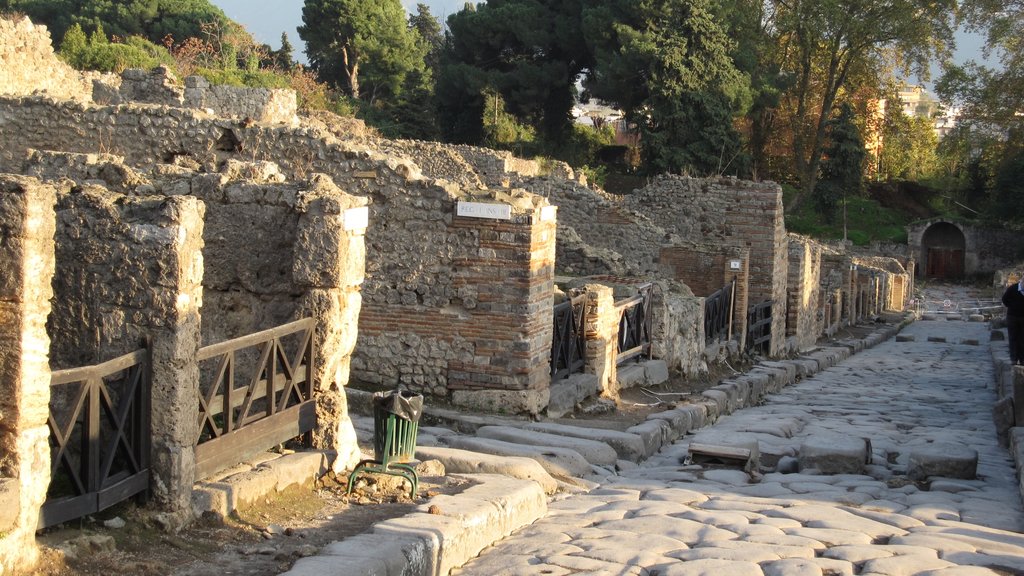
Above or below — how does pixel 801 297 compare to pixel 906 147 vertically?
A: below

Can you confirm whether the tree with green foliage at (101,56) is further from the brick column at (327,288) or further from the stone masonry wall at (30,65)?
the brick column at (327,288)

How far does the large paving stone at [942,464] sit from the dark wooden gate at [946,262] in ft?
142

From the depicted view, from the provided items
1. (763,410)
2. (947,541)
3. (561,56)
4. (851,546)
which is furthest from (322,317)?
(561,56)

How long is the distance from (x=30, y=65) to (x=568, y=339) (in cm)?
868

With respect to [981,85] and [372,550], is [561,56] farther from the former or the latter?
[372,550]

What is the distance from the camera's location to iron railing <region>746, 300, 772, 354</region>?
18.2m

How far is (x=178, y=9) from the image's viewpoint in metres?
46.3

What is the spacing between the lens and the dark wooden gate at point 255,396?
622cm

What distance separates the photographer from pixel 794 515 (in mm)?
7125

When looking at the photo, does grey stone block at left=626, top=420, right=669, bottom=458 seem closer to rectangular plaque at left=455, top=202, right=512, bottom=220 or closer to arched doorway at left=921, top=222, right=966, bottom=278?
rectangular plaque at left=455, top=202, right=512, bottom=220

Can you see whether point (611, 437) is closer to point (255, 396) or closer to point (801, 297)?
point (255, 396)

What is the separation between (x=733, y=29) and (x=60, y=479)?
40.3 m

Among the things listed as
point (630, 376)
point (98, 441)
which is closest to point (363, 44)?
point (630, 376)

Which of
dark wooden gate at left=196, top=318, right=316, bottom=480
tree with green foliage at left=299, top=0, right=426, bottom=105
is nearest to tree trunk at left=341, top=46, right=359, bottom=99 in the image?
tree with green foliage at left=299, top=0, right=426, bottom=105
